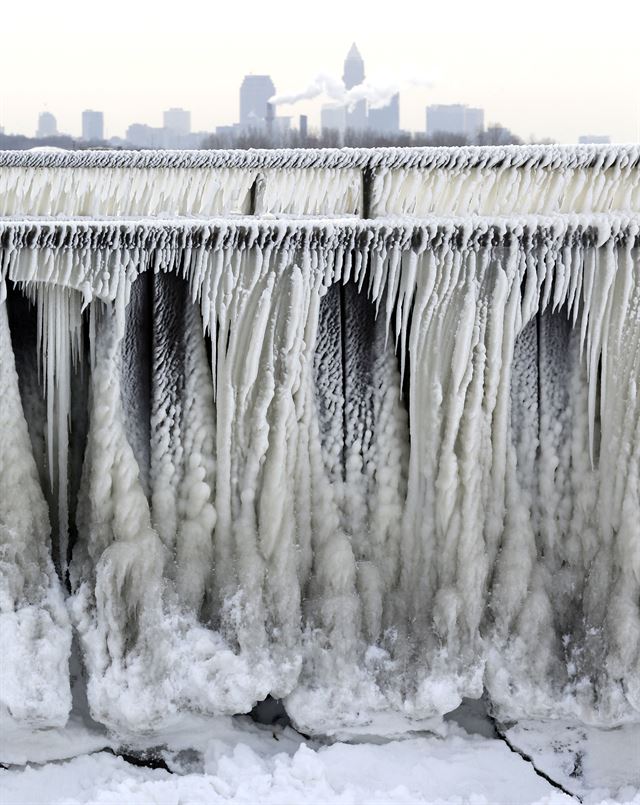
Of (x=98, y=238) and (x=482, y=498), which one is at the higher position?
(x=98, y=238)

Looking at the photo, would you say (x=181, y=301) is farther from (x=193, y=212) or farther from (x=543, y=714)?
(x=543, y=714)

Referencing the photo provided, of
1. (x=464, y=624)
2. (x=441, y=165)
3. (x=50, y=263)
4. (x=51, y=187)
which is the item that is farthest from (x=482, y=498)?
(x=51, y=187)

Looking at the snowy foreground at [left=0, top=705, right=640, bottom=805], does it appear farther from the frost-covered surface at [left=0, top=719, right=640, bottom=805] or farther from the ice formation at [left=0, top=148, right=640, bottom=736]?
the ice formation at [left=0, top=148, right=640, bottom=736]

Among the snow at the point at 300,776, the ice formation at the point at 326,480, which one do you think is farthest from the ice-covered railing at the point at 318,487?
the snow at the point at 300,776

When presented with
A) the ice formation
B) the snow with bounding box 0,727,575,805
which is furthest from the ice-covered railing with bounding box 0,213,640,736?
the snow with bounding box 0,727,575,805

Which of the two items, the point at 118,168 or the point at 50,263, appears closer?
the point at 50,263
